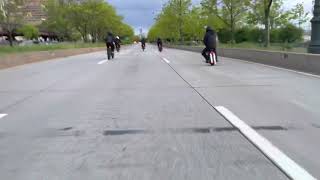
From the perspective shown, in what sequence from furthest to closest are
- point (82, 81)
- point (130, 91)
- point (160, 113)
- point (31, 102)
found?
1. point (82, 81)
2. point (130, 91)
3. point (31, 102)
4. point (160, 113)

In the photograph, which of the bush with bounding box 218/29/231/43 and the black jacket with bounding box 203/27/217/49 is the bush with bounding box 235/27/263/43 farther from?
the black jacket with bounding box 203/27/217/49

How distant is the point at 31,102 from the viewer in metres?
11.8

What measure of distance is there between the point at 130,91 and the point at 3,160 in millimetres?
7598

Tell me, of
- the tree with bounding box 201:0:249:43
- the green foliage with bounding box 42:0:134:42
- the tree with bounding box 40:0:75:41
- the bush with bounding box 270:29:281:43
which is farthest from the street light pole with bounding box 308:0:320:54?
the tree with bounding box 40:0:75:41

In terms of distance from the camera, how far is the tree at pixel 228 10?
156 feet

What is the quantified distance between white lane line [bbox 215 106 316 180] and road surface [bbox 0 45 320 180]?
5 cm

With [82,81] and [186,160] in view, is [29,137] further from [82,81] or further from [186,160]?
[82,81]

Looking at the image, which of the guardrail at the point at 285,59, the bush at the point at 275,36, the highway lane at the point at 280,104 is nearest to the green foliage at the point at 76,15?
the bush at the point at 275,36

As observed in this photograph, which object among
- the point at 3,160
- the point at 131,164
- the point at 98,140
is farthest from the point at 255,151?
the point at 3,160

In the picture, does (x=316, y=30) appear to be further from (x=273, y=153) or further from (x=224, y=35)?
(x=224, y=35)

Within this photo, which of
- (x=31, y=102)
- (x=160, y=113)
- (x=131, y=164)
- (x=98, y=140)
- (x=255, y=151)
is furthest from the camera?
(x=31, y=102)

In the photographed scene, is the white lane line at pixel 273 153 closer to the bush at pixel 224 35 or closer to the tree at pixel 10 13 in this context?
the tree at pixel 10 13

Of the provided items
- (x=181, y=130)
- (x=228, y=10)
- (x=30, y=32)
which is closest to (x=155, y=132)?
(x=181, y=130)

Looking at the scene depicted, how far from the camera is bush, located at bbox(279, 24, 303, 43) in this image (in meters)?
→ 58.4
